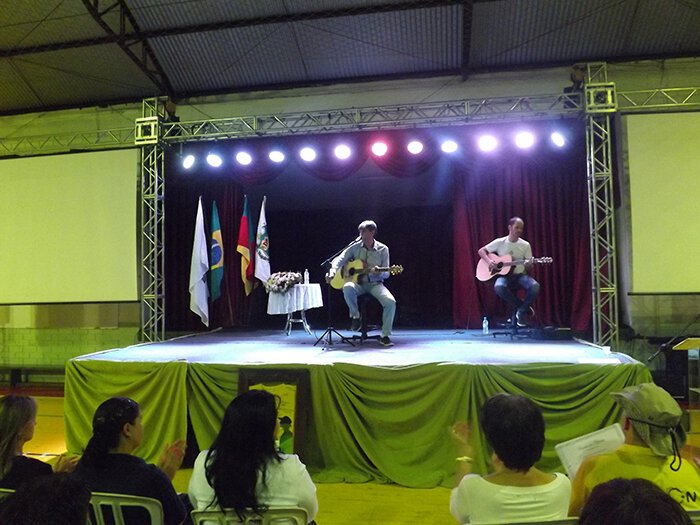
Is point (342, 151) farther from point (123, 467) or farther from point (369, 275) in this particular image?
point (123, 467)

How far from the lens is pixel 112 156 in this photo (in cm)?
774

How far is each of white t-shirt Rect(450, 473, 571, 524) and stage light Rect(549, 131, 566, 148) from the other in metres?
5.74

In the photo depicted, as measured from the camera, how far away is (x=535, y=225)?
7.07 m

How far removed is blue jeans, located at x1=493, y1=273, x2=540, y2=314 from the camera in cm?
582

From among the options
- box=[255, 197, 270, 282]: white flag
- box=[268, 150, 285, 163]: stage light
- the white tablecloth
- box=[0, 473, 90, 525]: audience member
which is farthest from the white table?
box=[0, 473, 90, 525]: audience member

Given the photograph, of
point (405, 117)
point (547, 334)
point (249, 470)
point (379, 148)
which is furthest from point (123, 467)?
point (405, 117)

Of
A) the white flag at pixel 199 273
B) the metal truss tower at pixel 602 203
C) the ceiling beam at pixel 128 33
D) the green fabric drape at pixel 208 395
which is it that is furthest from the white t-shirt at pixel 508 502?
the ceiling beam at pixel 128 33

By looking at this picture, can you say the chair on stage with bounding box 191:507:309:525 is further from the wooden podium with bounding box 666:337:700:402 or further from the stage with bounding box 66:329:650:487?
the wooden podium with bounding box 666:337:700:402

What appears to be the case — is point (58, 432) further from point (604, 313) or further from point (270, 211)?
point (604, 313)

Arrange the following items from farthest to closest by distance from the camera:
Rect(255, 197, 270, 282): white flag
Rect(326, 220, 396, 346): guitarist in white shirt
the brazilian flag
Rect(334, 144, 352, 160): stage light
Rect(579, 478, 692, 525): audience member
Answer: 1. the brazilian flag
2. Rect(255, 197, 270, 282): white flag
3. Rect(334, 144, 352, 160): stage light
4. Rect(326, 220, 396, 346): guitarist in white shirt
5. Rect(579, 478, 692, 525): audience member

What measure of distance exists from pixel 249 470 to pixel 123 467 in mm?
466

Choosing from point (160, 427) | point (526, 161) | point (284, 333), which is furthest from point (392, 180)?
point (160, 427)

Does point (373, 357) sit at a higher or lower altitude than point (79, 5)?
lower

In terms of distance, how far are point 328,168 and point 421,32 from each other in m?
2.21
